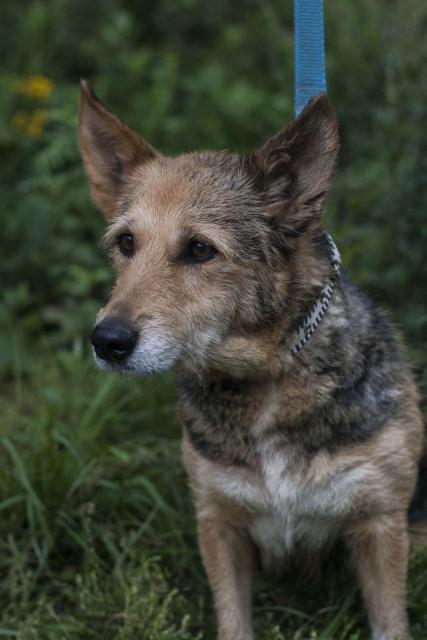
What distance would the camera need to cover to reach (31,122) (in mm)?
6703

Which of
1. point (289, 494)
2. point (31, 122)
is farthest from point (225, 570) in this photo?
point (31, 122)

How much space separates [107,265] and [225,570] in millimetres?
2990

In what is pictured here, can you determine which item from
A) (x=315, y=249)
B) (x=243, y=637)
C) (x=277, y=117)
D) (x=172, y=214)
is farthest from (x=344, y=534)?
(x=277, y=117)

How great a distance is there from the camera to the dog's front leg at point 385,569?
353cm

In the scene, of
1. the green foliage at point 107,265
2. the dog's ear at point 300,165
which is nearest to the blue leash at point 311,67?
the dog's ear at point 300,165

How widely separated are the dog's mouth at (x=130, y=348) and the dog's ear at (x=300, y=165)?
2.03ft

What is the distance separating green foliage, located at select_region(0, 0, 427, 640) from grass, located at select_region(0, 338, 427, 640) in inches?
0.4

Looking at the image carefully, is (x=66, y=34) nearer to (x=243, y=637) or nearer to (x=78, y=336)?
(x=78, y=336)

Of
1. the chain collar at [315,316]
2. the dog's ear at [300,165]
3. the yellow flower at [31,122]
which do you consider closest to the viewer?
the dog's ear at [300,165]

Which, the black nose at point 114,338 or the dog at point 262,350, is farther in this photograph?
the dog at point 262,350

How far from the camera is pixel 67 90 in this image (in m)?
7.22

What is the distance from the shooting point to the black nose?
9.91 ft

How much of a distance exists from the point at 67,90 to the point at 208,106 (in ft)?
3.56

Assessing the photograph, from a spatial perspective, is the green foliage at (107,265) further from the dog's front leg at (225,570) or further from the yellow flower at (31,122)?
the dog's front leg at (225,570)
